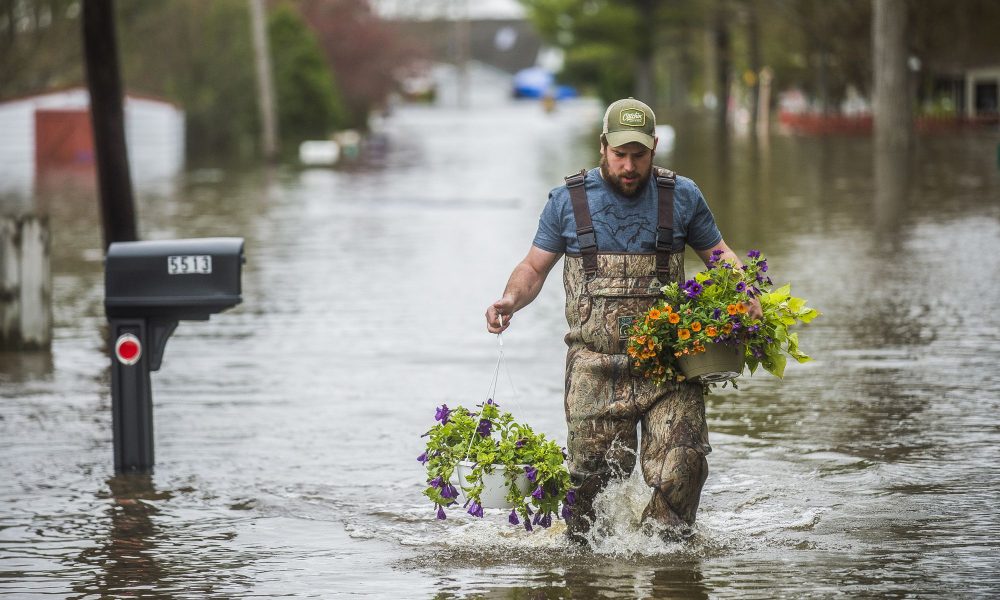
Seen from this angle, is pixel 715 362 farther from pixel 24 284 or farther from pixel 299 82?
pixel 299 82

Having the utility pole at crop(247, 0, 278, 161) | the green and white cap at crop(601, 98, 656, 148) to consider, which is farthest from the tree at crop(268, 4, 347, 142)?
the green and white cap at crop(601, 98, 656, 148)

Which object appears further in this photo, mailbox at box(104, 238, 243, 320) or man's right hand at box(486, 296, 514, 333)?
mailbox at box(104, 238, 243, 320)

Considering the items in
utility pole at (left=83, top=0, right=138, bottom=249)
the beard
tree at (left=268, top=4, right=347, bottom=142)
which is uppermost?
tree at (left=268, top=4, right=347, bottom=142)

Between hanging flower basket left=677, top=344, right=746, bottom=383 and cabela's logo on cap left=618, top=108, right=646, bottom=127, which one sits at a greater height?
cabela's logo on cap left=618, top=108, right=646, bottom=127

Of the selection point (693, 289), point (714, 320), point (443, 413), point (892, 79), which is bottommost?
point (443, 413)

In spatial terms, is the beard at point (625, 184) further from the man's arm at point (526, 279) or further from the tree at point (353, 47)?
the tree at point (353, 47)

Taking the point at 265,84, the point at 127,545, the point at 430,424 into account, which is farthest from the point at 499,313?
the point at 265,84

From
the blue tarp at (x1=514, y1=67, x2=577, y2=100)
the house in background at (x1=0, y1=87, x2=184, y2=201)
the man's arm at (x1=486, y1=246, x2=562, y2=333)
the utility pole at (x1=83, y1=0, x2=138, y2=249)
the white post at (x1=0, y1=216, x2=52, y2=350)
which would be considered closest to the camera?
the man's arm at (x1=486, y1=246, x2=562, y2=333)

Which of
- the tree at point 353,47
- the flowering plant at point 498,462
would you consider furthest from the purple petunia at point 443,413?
the tree at point 353,47

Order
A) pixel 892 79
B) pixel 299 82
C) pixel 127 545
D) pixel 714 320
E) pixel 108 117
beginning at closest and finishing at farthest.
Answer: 1. pixel 714 320
2. pixel 127 545
3. pixel 108 117
4. pixel 892 79
5. pixel 299 82

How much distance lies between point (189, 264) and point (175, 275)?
3.2 inches

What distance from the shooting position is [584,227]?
21.0 ft

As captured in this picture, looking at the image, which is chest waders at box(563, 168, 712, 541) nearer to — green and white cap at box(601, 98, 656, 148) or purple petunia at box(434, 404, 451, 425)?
green and white cap at box(601, 98, 656, 148)

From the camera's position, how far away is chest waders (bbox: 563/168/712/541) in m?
6.38
